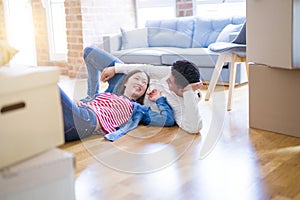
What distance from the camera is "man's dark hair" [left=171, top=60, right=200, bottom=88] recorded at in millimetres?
2543

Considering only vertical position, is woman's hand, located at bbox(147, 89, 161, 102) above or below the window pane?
below

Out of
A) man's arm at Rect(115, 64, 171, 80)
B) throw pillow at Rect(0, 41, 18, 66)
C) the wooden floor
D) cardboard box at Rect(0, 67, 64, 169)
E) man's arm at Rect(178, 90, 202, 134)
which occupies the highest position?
throw pillow at Rect(0, 41, 18, 66)

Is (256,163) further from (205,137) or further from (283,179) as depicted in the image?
(205,137)

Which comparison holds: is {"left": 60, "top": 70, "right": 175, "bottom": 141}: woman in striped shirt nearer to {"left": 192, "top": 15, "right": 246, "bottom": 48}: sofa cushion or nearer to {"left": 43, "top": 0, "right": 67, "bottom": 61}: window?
{"left": 192, "top": 15, "right": 246, "bottom": 48}: sofa cushion

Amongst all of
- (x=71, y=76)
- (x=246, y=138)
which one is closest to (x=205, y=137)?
(x=246, y=138)

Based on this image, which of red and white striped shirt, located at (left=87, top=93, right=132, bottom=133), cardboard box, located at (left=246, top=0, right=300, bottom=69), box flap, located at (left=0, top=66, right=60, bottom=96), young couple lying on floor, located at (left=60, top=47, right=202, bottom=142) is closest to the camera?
box flap, located at (left=0, top=66, right=60, bottom=96)

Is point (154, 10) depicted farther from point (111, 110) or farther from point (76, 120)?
point (76, 120)

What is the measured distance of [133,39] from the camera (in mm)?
4734

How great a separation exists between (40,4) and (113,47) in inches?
65.8

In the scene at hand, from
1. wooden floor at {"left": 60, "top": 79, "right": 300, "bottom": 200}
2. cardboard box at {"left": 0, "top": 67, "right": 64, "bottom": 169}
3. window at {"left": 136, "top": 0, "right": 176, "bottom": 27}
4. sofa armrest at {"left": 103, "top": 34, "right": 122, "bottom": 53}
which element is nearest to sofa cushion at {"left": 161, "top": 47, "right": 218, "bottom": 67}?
sofa armrest at {"left": 103, "top": 34, "right": 122, "bottom": 53}

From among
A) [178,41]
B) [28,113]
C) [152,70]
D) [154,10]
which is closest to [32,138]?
[28,113]

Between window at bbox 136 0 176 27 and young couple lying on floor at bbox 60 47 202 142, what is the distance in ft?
8.16

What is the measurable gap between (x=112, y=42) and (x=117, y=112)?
2304 millimetres

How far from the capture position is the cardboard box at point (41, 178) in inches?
36.2
